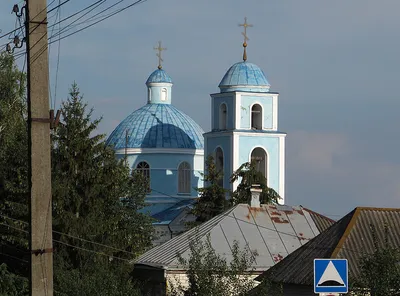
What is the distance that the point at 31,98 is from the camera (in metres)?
13.5

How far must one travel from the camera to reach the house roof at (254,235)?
2898 cm

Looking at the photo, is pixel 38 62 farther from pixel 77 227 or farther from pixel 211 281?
pixel 77 227

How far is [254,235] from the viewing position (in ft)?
98.7

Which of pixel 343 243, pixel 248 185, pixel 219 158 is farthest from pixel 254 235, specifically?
pixel 219 158

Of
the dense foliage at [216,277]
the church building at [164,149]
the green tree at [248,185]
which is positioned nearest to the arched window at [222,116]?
the green tree at [248,185]

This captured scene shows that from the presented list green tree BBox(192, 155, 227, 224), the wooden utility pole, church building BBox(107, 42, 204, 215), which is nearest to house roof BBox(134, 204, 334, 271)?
the wooden utility pole

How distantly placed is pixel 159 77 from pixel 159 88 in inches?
35.2

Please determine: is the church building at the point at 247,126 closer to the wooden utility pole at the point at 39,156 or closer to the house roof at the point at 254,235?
the house roof at the point at 254,235

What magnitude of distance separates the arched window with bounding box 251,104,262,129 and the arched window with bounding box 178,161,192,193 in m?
7.16

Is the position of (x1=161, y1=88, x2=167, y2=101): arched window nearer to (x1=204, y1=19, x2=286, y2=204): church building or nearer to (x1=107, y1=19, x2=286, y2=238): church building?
(x1=107, y1=19, x2=286, y2=238): church building

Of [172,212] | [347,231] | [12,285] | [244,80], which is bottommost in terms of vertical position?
[172,212]

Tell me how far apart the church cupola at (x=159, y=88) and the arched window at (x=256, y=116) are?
827cm

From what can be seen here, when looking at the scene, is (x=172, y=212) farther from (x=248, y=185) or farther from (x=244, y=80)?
(x=248, y=185)

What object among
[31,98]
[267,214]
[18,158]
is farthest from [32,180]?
[18,158]
